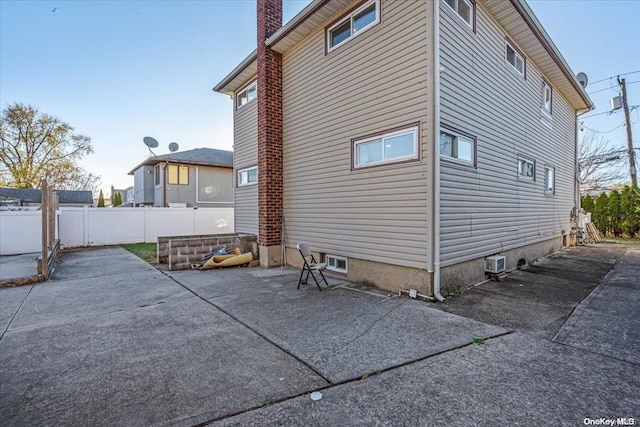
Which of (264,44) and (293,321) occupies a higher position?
(264,44)

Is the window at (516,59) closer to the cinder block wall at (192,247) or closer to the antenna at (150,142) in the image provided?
the cinder block wall at (192,247)

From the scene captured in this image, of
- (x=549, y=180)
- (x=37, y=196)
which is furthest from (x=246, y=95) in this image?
(x=37, y=196)

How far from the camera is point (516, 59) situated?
7.94 meters

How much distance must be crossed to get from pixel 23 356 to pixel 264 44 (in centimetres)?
805

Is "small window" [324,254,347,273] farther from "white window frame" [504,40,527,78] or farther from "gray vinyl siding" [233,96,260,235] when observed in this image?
"white window frame" [504,40,527,78]

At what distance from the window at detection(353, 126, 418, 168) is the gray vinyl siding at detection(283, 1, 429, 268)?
134 millimetres

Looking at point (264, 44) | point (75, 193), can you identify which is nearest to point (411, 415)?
point (264, 44)

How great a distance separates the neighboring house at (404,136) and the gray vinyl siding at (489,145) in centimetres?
4

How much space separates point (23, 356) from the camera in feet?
10.1

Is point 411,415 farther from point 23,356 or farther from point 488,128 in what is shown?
point 488,128

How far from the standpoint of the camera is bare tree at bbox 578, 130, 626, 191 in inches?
778

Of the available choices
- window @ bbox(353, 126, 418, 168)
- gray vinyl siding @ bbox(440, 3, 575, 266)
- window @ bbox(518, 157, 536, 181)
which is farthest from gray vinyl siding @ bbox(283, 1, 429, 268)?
window @ bbox(518, 157, 536, 181)

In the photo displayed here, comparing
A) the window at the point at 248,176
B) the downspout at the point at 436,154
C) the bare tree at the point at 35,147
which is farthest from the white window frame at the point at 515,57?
the bare tree at the point at 35,147

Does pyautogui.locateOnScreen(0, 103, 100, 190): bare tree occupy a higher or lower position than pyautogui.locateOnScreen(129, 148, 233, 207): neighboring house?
higher
